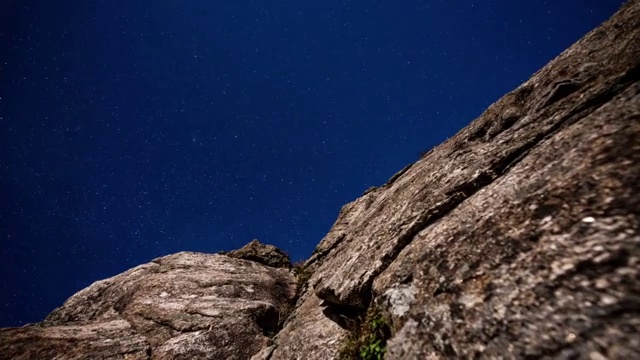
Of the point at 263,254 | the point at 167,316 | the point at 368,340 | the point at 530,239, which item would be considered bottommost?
the point at 368,340

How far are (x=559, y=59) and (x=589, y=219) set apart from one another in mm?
9978

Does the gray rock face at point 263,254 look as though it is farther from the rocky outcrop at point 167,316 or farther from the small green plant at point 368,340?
the small green plant at point 368,340

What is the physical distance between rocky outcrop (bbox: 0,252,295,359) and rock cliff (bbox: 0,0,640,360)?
88 mm

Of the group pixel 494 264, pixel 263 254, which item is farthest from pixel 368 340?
pixel 263 254

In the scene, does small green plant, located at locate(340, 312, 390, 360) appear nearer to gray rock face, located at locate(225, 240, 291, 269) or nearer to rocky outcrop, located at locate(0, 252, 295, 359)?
rocky outcrop, located at locate(0, 252, 295, 359)

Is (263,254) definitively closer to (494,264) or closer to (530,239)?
(494,264)

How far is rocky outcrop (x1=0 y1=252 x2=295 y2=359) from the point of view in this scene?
14.0 metres

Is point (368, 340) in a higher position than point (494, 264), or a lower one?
lower

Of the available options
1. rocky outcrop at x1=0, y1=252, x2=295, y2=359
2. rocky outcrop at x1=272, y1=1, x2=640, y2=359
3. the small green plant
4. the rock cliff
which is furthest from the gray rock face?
the small green plant

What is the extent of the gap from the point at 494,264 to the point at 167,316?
16.0m

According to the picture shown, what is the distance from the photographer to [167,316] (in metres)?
16.2

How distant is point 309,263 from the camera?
23.4 meters

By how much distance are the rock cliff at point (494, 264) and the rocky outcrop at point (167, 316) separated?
9cm

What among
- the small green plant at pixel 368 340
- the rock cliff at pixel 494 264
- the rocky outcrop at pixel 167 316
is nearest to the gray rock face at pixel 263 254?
the rocky outcrop at pixel 167 316
